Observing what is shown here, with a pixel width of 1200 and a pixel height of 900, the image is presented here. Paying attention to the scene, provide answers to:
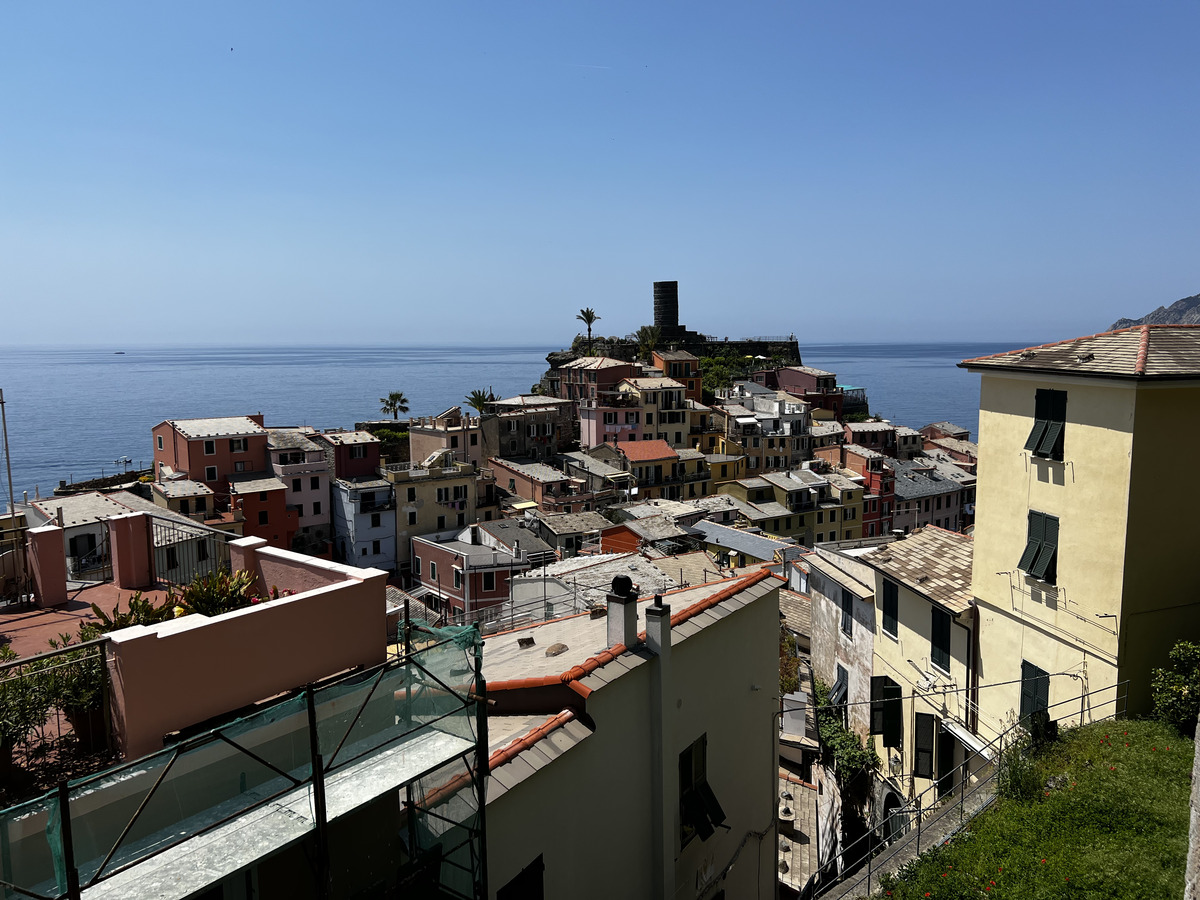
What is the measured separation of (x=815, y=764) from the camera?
20.9 meters

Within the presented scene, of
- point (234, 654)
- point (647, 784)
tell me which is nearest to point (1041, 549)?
point (647, 784)

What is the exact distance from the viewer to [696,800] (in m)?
9.22

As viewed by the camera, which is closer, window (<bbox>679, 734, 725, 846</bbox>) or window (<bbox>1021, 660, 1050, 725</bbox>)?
window (<bbox>679, 734, 725, 846</bbox>)

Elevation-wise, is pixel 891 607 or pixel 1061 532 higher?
pixel 1061 532

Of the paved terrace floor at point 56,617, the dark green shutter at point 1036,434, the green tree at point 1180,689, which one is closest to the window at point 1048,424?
the dark green shutter at point 1036,434

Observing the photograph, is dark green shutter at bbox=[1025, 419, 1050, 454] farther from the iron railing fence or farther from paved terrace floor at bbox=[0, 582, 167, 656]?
paved terrace floor at bbox=[0, 582, 167, 656]

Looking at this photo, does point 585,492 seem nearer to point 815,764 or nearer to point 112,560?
point 815,764

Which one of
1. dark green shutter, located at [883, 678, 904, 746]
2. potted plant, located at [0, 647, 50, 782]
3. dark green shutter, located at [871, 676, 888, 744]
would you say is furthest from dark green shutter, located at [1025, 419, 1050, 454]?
potted plant, located at [0, 647, 50, 782]

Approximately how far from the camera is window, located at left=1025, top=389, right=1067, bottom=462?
13.2m

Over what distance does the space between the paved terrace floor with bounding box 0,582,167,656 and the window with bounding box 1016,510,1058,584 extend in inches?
528

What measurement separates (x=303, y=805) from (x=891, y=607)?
16268mm

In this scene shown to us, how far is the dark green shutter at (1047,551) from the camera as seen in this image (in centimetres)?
1339

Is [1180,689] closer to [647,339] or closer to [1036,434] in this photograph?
[1036,434]

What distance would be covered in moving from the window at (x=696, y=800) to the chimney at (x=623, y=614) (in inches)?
68.4
